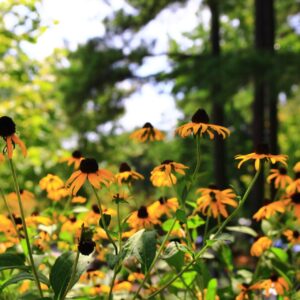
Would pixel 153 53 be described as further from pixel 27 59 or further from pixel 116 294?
pixel 116 294

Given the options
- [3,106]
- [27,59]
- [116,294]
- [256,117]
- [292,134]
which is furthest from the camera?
[292,134]

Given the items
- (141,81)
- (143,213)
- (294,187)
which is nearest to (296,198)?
(294,187)

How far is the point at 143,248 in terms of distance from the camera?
1456 mm

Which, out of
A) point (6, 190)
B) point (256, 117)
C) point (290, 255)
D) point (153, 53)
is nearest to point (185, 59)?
point (153, 53)

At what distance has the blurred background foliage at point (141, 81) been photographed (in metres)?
5.48

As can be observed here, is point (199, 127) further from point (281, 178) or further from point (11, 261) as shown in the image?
point (281, 178)

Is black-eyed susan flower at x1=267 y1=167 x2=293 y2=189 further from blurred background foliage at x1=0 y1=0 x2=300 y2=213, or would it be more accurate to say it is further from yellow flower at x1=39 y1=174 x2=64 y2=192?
blurred background foliage at x1=0 y1=0 x2=300 y2=213

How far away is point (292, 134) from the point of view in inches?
546

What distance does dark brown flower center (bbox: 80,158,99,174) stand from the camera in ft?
4.83

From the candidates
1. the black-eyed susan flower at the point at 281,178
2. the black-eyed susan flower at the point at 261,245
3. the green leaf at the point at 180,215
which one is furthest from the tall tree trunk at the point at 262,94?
the green leaf at the point at 180,215

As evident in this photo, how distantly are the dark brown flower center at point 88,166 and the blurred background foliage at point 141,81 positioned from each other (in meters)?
2.70

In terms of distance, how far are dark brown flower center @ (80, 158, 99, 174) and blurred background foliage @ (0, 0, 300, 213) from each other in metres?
2.70

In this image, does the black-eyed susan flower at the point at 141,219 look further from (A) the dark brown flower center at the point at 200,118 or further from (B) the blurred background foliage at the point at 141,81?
(B) the blurred background foliage at the point at 141,81

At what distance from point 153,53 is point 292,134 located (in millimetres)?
5775
